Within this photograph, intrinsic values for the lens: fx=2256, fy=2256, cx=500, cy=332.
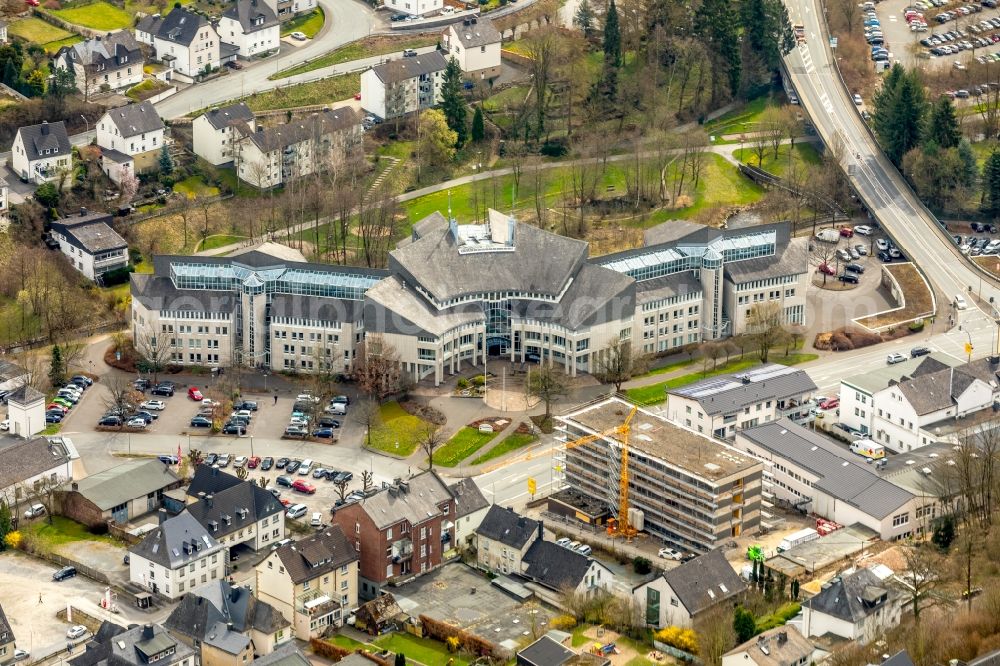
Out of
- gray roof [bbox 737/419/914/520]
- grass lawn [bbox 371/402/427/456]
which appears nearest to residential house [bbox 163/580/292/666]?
grass lawn [bbox 371/402/427/456]

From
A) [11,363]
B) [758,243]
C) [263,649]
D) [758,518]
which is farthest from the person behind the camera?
[758,243]

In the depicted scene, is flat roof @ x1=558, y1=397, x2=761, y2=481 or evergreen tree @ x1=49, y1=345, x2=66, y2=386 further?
evergreen tree @ x1=49, y1=345, x2=66, y2=386

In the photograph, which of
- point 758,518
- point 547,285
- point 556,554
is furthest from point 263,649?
point 547,285

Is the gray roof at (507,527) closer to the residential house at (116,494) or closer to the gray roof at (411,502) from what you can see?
the gray roof at (411,502)

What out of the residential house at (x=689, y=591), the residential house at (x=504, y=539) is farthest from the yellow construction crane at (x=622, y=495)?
the residential house at (x=689, y=591)

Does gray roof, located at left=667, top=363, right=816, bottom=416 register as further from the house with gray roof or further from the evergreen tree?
the evergreen tree

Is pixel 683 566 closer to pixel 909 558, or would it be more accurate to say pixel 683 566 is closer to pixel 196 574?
pixel 909 558
